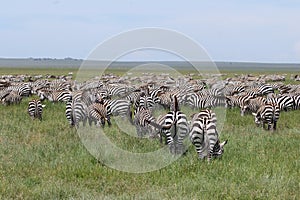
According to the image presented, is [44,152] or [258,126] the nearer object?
[44,152]

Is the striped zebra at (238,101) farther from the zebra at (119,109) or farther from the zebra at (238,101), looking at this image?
the zebra at (119,109)

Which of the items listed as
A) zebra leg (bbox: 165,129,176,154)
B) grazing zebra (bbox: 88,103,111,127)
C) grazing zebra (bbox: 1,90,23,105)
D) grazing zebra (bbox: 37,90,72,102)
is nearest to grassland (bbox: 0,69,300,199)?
zebra leg (bbox: 165,129,176,154)

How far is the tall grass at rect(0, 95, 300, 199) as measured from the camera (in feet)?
27.5

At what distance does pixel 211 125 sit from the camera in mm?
10859

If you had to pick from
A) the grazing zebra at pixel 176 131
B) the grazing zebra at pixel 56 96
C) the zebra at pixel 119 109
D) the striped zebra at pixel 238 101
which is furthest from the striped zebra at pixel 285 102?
the grazing zebra at pixel 176 131

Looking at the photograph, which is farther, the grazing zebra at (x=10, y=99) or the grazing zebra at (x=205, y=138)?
the grazing zebra at (x=10, y=99)

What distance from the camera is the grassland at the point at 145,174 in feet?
27.5

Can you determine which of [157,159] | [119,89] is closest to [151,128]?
[157,159]

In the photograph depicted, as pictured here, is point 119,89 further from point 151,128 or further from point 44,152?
point 44,152

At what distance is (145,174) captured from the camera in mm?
9820

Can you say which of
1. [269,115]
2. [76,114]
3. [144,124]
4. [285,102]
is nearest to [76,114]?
[76,114]

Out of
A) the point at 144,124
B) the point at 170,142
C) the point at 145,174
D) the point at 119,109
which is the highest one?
the point at 119,109

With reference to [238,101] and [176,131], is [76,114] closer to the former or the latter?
[176,131]

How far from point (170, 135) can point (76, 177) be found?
9.80 feet
